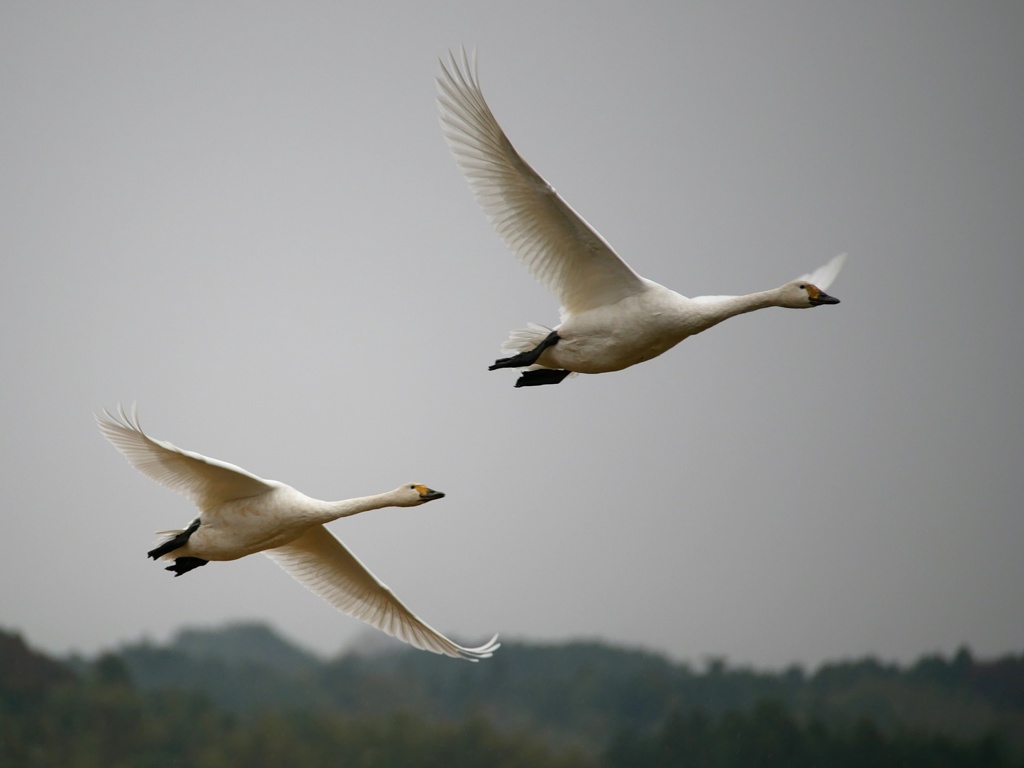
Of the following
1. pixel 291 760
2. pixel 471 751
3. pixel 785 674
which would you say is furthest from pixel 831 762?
pixel 291 760

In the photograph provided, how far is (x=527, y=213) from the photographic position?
10.7m

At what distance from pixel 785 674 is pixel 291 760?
10060 mm

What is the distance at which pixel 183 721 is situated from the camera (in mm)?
27672

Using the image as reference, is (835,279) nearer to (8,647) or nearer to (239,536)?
(239,536)

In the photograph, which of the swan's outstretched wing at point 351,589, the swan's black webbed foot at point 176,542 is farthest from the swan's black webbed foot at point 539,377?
the swan's black webbed foot at point 176,542

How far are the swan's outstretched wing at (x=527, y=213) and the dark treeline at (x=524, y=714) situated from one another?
1461 cm

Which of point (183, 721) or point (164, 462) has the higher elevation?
point (164, 462)

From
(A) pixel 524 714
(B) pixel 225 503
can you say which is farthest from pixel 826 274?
(A) pixel 524 714

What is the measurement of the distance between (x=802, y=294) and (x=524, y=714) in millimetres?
16712

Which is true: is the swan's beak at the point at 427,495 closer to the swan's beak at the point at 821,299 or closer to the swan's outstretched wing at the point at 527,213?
the swan's outstretched wing at the point at 527,213

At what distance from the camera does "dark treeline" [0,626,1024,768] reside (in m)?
23.4

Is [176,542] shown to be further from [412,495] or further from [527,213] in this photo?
[527,213]

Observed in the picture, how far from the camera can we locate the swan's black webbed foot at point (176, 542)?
10.9 meters

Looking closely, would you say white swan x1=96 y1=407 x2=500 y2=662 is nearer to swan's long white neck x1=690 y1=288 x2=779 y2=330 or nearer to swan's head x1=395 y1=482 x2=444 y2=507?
swan's head x1=395 y1=482 x2=444 y2=507
